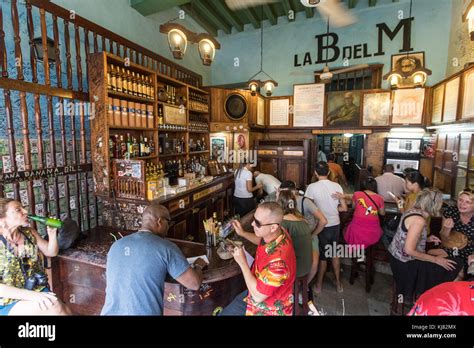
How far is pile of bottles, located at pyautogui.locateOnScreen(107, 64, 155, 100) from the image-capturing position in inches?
119

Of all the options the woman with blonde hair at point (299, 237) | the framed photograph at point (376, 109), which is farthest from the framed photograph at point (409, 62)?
the woman with blonde hair at point (299, 237)

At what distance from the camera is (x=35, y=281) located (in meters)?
1.83

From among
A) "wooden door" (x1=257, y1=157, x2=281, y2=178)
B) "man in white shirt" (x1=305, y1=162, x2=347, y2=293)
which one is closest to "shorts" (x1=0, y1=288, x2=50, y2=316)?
"man in white shirt" (x1=305, y1=162, x2=347, y2=293)

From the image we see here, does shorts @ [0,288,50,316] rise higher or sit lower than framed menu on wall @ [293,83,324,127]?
lower

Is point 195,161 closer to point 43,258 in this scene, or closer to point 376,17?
point 43,258

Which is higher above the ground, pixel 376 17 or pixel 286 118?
pixel 376 17

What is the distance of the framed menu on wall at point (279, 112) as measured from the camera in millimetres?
6645

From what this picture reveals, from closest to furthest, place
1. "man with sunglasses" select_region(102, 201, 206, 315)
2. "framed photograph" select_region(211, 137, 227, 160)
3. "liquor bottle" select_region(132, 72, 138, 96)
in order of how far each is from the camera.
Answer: "man with sunglasses" select_region(102, 201, 206, 315), "liquor bottle" select_region(132, 72, 138, 96), "framed photograph" select_region(211, 137, 227, 160)

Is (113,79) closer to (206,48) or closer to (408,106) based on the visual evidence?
(206,48)

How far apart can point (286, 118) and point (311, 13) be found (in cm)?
282

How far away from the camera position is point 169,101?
4207 mm

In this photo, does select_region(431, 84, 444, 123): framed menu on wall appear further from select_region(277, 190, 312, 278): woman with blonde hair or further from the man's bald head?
the man's bald head

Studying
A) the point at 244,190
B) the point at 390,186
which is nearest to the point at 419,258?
the point at 390,186
